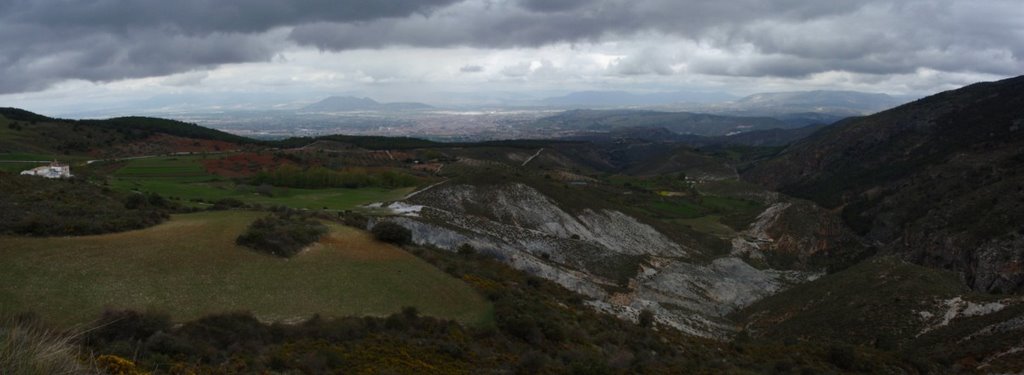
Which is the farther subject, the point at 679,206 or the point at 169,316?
the point at 679,206

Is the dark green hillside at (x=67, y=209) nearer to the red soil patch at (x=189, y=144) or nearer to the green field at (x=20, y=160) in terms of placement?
the green field at (x=20, y=160)

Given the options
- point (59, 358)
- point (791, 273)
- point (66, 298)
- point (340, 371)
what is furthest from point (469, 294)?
point (791, 273)

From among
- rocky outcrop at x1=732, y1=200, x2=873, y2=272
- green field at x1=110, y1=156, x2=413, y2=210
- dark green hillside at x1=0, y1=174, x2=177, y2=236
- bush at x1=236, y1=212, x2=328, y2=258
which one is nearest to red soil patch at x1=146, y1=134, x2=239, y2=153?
green field at x1=110, y1=156, x2=413, y2=210

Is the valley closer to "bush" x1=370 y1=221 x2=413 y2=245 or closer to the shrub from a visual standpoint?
"bush" x1=370 y1=221 x2=413 y2=245

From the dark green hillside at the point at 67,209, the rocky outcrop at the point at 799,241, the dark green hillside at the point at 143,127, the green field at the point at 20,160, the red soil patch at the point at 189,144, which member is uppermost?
the dark green hillside at the point at 143,127

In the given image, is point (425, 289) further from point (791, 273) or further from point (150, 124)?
point (150, 124)

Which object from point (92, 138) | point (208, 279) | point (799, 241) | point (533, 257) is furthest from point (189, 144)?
point (799, 241)

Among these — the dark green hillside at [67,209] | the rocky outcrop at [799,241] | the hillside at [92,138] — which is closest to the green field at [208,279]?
the dark green hillside at [67,209]
